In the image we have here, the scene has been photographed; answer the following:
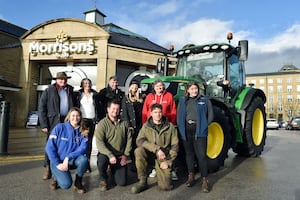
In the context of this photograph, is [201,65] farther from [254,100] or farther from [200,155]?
[200,155]

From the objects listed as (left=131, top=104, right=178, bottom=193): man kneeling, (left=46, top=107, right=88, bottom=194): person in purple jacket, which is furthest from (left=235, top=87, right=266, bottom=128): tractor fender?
(left=46, top=107, right=88, bottom=194): person in purple jacket

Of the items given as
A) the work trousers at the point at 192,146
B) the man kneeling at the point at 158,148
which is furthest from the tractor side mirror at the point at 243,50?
the man kneeling at the point at 158,148

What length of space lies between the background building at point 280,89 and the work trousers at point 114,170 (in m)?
85.6

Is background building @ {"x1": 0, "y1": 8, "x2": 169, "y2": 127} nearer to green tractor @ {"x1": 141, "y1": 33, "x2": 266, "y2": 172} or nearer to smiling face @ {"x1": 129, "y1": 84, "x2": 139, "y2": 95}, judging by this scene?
green tractor @ {"x1": 141, "y1": 33, "x2": 266, "y2": 172}

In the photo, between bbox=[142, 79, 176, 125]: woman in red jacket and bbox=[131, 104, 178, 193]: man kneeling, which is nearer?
bbox=[131, 104, 178, 193]: man kneeling

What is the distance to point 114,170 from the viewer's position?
4.44 metres

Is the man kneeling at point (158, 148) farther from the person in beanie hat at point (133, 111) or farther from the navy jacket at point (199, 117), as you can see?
the person in beanie hat at point (133, 111)

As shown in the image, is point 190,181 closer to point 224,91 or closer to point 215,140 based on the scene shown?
point 215,140

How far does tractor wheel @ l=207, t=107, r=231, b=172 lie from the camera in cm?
534

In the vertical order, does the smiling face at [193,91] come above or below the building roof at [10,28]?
below

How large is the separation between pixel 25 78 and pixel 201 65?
1665 cm

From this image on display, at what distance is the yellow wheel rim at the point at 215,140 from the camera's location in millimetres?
5438

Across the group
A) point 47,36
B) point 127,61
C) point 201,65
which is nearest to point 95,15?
point 47,36

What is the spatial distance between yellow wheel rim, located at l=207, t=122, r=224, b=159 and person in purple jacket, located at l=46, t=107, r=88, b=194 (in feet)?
8.24
